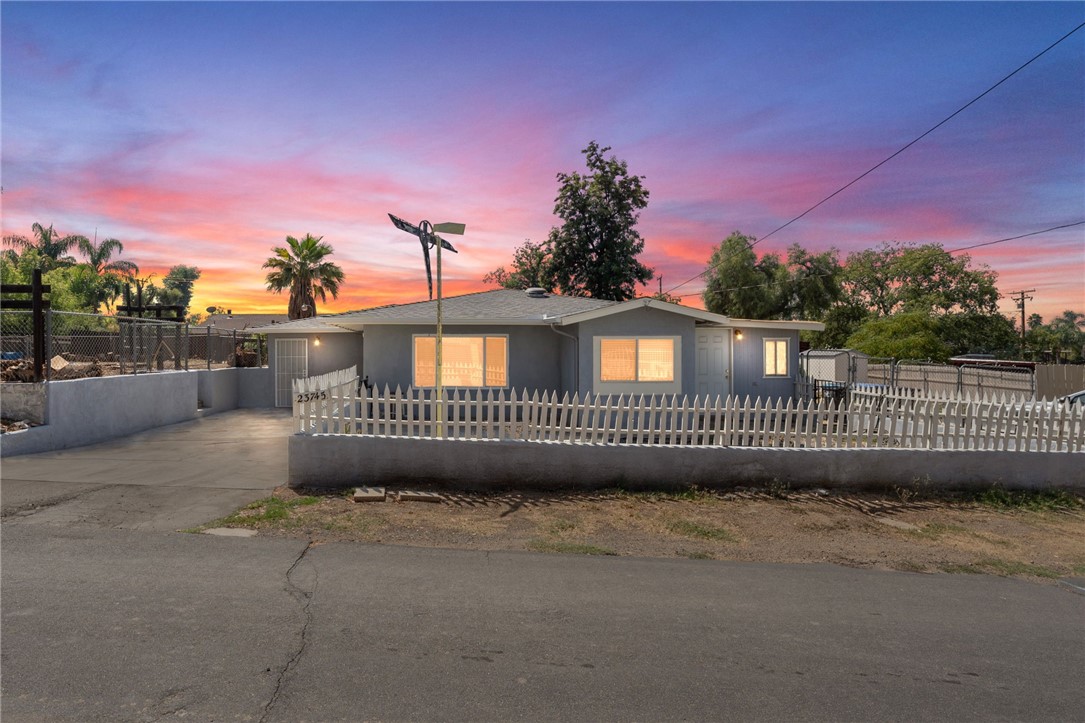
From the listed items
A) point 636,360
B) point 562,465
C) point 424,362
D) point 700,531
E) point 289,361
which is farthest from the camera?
point 289,361

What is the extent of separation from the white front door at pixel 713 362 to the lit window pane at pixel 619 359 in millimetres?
3018

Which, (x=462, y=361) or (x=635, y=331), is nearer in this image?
(x=635, y=331)

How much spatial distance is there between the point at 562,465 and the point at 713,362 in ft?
27.9

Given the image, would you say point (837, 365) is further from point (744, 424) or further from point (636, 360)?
point (744, 424)

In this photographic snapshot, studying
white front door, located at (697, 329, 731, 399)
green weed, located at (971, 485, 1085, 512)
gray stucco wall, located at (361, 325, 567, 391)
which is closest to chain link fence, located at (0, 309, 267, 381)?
gray stucco wall, located at (361, 325, 567, 391)

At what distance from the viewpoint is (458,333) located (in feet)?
48.4

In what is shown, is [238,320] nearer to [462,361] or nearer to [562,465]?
[462,361]

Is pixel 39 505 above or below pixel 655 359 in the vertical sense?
below

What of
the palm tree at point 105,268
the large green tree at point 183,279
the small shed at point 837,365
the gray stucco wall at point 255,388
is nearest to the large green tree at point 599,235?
the small shed at point 837,365

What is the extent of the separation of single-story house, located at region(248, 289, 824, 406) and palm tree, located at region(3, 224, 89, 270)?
43319 mm

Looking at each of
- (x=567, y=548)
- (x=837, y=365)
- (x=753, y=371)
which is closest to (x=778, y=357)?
(x=753, y=371)

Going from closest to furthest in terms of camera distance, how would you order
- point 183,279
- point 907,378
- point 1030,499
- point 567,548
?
1. point 567,548
2. point 1030,499
3. point 907,378
4. point 183,279

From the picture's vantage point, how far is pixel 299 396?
8617mm

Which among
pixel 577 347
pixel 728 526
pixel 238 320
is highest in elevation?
pixel 238 320
